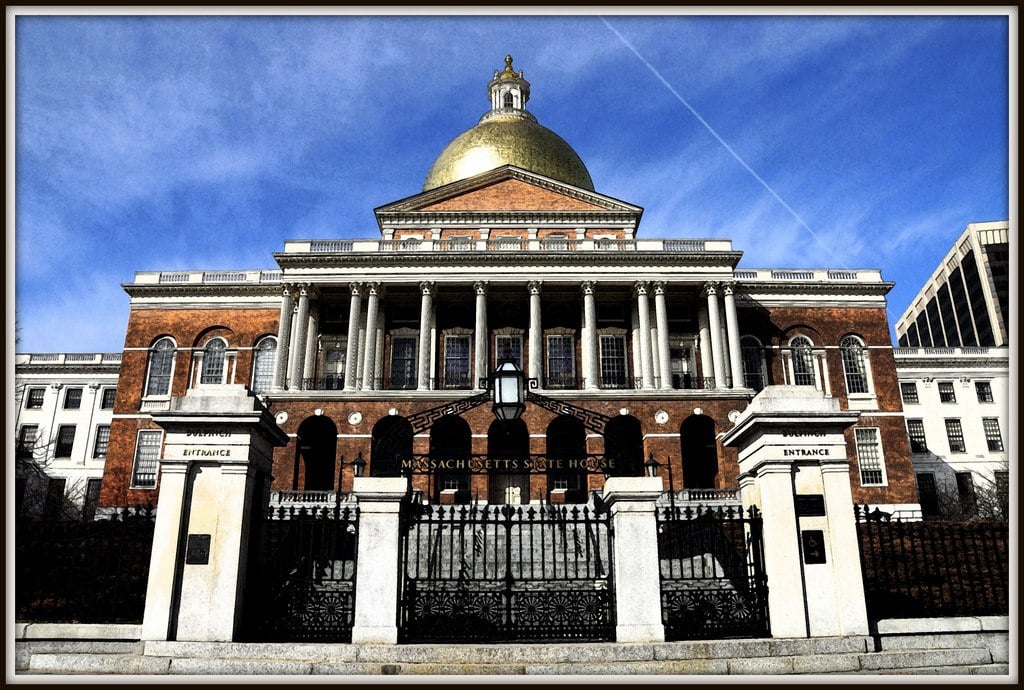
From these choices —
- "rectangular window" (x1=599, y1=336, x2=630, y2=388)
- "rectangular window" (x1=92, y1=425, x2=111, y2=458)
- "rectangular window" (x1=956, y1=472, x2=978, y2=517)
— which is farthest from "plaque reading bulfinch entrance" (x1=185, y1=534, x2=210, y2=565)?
"rectangular window" (x1=92, y1=425, x2=111, y2=458)

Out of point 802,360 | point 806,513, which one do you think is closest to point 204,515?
point 806,513

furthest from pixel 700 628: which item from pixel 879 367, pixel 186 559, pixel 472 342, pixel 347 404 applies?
pixel 879 367

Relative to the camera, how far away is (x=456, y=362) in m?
42.8

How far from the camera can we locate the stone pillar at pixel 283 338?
132 ft

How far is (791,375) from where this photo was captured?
43.5 m

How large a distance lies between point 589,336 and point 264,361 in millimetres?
18805

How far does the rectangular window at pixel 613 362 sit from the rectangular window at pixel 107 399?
38814 millimetres

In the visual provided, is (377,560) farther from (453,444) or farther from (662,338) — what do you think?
(662,338)

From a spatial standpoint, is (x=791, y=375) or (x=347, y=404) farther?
(x=791, y=375)

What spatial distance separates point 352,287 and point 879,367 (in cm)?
3002

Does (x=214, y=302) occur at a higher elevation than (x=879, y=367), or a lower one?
higher

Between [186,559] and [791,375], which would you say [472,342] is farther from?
[186,559]

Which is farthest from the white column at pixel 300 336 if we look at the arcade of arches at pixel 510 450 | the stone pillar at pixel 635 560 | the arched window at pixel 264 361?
the stone pillar at pixel 635 560

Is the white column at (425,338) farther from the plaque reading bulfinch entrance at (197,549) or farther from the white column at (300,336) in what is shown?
the plaque reading bulfinch entrance at (197,549)
